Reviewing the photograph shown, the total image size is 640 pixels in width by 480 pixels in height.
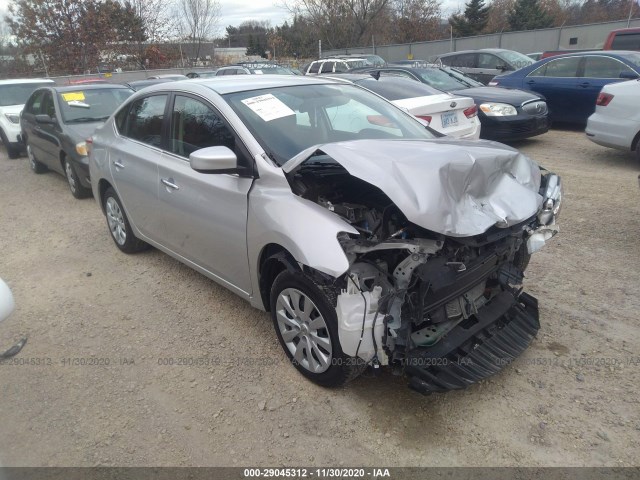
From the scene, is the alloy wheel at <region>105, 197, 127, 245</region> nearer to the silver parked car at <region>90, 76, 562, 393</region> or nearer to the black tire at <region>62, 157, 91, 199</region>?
the silver parked car at <region>90, 76, 562, 393</region>

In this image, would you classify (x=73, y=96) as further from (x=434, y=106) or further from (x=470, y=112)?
(x=470, y=112)

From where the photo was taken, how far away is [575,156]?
7.90m

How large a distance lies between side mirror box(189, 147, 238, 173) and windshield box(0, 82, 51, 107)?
404 inches

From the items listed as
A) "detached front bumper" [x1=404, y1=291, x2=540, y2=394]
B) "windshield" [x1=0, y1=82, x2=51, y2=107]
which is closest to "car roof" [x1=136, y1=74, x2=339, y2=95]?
"detached front bumper" [x1=404, y1=291, x2=540, y2=394]

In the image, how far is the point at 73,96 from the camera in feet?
25.1

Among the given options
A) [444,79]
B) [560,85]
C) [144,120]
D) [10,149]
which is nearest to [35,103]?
[10,149]

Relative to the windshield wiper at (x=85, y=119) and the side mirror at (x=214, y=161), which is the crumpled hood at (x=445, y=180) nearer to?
the side mirror at (x=214, y=161)

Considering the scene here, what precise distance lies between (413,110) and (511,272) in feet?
12.7

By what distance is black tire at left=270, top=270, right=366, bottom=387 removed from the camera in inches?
103

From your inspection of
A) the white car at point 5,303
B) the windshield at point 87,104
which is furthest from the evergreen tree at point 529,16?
the white car at point 5,303

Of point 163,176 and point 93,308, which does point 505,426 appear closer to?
point 163,176

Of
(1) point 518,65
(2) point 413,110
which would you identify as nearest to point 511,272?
(2) point 413,110

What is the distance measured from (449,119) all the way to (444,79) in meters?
3.30

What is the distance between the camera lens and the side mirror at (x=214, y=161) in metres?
2.89
